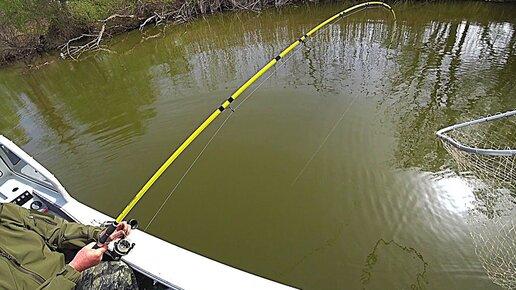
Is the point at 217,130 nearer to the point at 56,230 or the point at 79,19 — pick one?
the point at 56,230

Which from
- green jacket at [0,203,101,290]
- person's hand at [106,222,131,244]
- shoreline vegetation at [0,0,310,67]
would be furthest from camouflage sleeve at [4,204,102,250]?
shoreline vegetation at [0,0,310,67]

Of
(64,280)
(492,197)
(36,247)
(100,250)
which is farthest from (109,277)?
(492,197)

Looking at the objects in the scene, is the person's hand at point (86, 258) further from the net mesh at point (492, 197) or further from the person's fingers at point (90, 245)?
the net mesh at point (492, 197)

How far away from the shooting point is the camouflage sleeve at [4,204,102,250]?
188 cm

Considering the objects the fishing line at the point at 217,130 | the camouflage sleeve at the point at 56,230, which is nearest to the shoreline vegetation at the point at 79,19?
the fishing line at the point at 217,130

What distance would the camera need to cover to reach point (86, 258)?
1.81 metres

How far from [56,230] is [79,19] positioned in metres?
11.4

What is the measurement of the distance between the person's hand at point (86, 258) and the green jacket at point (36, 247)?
6 cm

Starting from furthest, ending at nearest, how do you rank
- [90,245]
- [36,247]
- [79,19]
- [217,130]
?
[79,19]
[217,130]
[90,245]
[36,247]

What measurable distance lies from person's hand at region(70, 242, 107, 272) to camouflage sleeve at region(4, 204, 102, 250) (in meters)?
0.19

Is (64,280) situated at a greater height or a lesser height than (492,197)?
greater

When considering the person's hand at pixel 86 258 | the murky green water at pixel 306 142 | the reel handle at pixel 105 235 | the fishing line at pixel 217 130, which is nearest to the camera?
the person's hand at pixel 86 258

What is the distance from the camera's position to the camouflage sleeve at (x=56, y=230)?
1.88 m

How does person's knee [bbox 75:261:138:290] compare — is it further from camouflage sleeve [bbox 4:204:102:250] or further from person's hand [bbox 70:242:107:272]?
camouflage sleeve [bbox 4:204:102:250]
